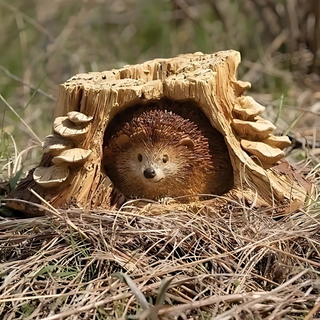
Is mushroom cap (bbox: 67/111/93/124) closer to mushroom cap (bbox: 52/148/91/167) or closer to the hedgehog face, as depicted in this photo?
mushroom cap (bbox: 52/148/91/167)

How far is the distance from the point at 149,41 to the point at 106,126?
3754mm

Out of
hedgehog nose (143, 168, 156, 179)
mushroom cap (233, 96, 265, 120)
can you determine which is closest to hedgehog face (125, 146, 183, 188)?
hedgehog nose (143, 168, 156, 179)

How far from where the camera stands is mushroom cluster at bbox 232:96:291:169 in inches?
93.6

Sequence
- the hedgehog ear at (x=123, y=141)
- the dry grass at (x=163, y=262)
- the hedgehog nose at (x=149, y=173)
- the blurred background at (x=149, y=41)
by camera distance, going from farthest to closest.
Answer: the blurred background at (x=149, y=41), the hedgehog ear at (x=123, y=141), the hedgehog nose at (x=149, y=173), the dry grass at (x=163, y=262)

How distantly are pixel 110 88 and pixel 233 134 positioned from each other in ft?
1.95

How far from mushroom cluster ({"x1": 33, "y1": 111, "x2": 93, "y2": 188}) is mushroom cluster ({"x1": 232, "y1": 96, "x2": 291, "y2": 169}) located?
2.24 ft

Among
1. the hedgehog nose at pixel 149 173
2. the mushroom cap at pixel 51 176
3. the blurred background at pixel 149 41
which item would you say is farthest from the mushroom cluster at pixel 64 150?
the blurred background at pixel 149 41

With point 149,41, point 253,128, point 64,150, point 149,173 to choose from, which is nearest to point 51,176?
point 64,150

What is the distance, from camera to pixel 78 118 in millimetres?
2361

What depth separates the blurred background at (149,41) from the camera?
498cm

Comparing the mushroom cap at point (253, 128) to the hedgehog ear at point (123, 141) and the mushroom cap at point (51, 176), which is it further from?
the mushroom cap at point (51, 176)

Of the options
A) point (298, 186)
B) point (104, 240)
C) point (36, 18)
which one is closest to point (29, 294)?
point (104, 240)

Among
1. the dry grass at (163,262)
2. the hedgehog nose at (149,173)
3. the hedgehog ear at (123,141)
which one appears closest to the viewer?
the dry grass at (163,262)

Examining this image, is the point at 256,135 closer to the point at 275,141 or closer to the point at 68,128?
the point at 275,141
